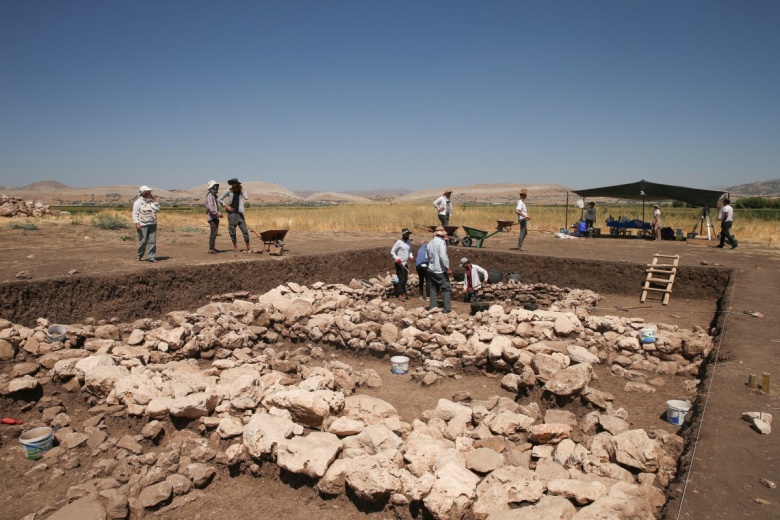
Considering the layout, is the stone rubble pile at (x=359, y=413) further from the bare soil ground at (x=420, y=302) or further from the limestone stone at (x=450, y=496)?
the bare soil ground at (x=420, y=302)

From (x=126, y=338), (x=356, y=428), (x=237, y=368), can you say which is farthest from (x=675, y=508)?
(x=126, y=338)

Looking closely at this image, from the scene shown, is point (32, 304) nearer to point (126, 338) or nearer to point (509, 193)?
point (126, 338)

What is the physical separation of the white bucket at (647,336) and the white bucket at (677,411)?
197 cm

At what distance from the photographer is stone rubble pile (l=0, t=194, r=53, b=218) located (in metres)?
20.6

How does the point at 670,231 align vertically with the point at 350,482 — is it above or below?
above

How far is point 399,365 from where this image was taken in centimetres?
684

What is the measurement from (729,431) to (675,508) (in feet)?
4.02

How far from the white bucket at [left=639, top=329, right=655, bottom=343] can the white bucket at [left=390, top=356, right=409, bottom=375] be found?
3390 millimetres

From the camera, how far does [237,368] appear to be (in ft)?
19.7

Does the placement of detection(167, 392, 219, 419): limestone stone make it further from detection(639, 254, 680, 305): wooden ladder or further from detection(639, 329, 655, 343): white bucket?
detection(639, 254, 680, 305): wooden ladder

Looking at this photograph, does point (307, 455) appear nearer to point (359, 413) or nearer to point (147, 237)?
point (359, 413)

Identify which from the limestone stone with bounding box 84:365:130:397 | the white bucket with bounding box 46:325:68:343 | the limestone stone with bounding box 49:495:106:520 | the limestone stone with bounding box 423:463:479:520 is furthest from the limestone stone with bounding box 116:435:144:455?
the limestone stone with bounding box 423:463:479:520

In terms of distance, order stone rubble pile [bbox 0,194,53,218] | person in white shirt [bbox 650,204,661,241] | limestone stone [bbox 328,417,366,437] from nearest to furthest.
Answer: limestone stone [bbox 328,417,366,437] < person in white shirt [bbox 650,204,661,241] < stone rubble pile [bbox 0,194,53,218]

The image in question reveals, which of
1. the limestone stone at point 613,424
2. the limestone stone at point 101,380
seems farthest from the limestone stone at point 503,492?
the limestone stone at point 101,380
